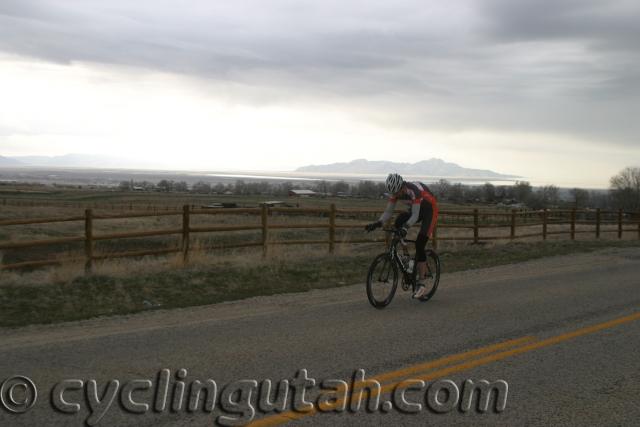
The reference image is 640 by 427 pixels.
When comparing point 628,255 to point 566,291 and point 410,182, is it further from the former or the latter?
point 410,182

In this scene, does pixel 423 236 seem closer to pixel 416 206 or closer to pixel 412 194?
pixel 416 206

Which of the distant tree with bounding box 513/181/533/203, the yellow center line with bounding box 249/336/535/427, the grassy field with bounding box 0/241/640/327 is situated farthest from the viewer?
the distant tree with bounding box 513/181/533/203

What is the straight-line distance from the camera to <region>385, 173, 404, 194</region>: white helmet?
8375mm

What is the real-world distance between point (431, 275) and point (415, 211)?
5.05 feet

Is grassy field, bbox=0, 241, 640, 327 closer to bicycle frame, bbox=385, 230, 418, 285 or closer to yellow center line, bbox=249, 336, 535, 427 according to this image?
bicycle frame, bbox=385, 230, 418, 285

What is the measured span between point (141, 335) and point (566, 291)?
7154 mm

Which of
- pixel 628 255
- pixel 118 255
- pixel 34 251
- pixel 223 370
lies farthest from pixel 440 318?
pixel 34 251

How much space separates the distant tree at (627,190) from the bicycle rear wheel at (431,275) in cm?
9455

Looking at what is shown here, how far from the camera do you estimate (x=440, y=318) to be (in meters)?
8.00

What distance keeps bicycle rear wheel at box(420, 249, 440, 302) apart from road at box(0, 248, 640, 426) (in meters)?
0.33

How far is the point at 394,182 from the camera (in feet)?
27.6
